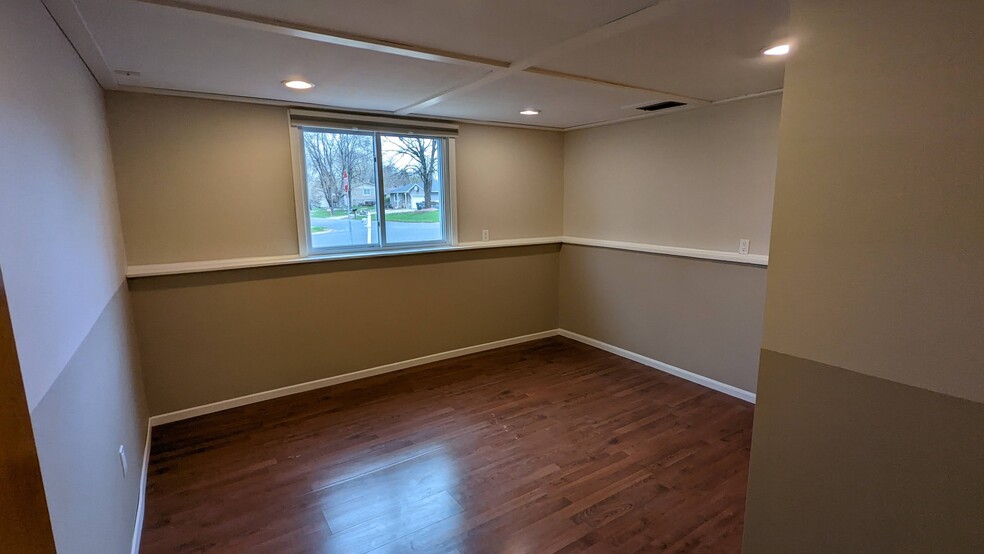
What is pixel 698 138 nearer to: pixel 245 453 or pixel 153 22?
pixel 153 22

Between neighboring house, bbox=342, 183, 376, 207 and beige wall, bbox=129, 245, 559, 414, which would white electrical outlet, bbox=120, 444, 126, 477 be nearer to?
beige wall, bbox=129, 245, 559, 414

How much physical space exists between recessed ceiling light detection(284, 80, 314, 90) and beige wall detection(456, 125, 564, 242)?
63.1 inches

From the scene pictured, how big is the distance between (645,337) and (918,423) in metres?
3.03

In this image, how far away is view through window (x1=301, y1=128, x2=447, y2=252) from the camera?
3566 millimetres

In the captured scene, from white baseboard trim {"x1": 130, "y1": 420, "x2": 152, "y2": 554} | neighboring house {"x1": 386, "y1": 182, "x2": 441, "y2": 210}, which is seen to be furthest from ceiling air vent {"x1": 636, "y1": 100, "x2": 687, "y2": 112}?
white baseboard trim {"x1": 130, "y1": 420, "x2": 152, "y2": 554}

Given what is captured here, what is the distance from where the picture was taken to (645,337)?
161 inches

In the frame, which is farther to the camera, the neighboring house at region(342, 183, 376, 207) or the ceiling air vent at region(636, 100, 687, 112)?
the neighboring house at region(342, 183, 376, 207)

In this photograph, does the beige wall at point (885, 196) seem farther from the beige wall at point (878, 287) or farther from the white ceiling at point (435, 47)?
the white ceiling at point (435, 47)

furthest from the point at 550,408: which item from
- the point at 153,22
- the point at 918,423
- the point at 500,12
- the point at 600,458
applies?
the point at 153,22

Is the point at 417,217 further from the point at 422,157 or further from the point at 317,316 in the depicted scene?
the point at 317,316

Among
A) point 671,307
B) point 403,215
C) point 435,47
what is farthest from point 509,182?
point 435,47

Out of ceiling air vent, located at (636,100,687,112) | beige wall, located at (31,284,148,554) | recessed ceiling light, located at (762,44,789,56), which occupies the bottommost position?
beige wall, located at (31,284,148,554)

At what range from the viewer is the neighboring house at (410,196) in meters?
3.93

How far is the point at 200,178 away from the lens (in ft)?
9.93
